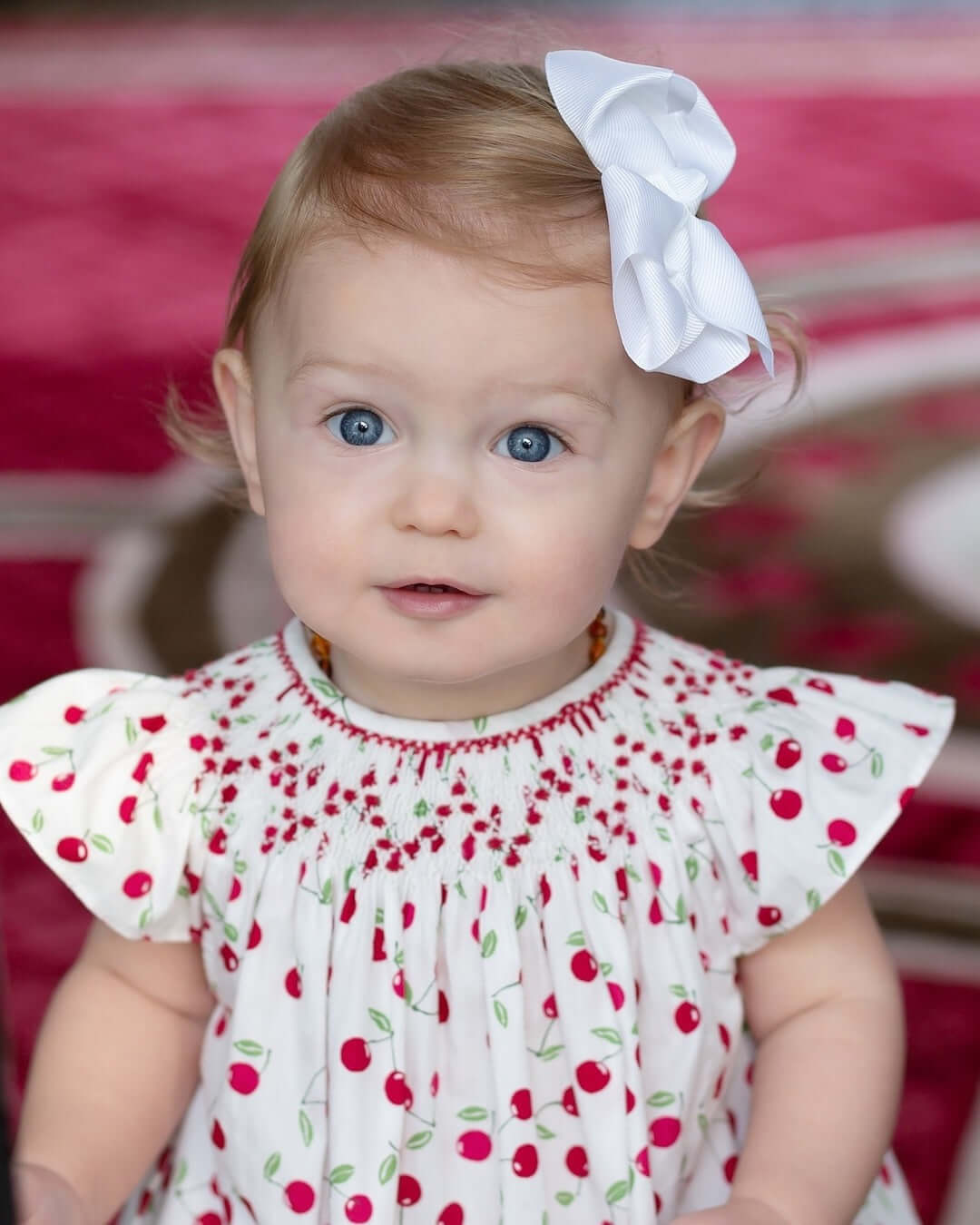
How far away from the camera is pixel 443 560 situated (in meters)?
0.90

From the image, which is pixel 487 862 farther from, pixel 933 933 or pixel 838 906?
pixel 933 933

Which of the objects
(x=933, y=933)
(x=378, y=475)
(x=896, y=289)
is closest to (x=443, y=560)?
(x=378, y=475)

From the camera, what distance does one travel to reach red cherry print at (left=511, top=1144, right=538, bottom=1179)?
0.96 metres

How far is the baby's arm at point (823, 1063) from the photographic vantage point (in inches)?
38.4

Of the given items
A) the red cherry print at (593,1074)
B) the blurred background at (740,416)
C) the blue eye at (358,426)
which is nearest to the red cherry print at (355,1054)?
the red cherry print at (593,1074)

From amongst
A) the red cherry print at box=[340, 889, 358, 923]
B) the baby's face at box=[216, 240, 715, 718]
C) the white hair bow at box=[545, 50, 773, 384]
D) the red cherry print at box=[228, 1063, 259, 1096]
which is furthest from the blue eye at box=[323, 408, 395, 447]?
the red cherry print at box=[228, 1063, 259, 1096]

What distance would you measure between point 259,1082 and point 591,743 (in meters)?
0.27

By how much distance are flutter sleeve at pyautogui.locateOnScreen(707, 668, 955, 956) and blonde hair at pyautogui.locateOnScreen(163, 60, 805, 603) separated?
0.98ft

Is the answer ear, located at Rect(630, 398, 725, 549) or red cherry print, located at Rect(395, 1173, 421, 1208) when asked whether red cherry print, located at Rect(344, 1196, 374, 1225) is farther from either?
ear, located at Rect(630, 398, 725, 549)

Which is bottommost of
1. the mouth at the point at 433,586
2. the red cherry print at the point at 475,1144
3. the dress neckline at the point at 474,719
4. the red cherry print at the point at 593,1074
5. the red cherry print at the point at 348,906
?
the red cherry print at the point at 475,1144

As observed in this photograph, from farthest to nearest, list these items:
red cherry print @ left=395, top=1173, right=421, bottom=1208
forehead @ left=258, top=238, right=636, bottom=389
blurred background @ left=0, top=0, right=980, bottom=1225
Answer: blurred background @ left=0, top=0, right=980, bottom=1225
red cherry print @ left=395, top=1173, right=421, bottom=1208
forehead @ left=258, top=238, right=636, bottom=389

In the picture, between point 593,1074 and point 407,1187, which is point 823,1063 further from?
point 407,1187

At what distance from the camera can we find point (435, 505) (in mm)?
885

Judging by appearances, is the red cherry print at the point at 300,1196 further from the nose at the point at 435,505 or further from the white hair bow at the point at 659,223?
the white hair bow at the point at 659,223
